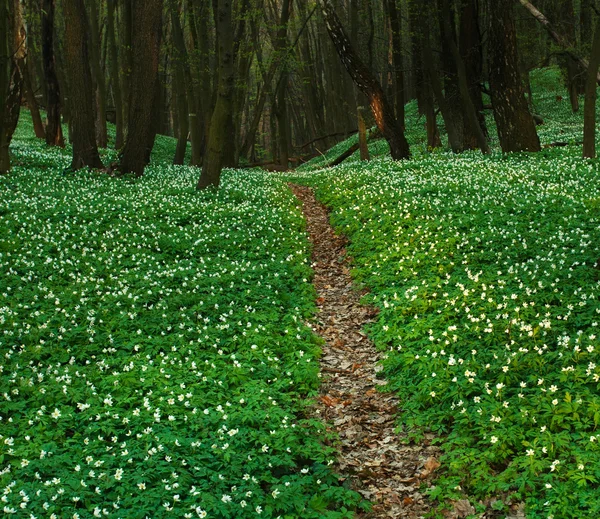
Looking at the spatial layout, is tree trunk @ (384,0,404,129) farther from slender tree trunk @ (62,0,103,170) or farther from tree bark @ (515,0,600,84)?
slender tree trunk @ (62,0,103,170)

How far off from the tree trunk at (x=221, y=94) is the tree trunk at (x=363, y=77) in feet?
22.1

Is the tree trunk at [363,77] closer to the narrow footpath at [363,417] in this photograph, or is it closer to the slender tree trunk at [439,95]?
the slender tree trunk at [439,95]

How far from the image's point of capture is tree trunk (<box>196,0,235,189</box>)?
15.5 metres

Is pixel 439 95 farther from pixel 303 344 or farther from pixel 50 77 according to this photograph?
pixel 50 77

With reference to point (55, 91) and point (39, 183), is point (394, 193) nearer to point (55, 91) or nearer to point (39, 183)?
point (39, 183)

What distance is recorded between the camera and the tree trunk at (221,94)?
15.5m

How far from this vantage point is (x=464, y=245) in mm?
9945

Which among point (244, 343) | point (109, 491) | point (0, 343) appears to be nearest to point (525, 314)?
point (244, 343)

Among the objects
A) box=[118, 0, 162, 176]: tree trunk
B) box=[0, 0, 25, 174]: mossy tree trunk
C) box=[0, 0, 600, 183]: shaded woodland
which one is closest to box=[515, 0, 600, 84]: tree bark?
box=[0, 0, 600, 183]: shaded woodland

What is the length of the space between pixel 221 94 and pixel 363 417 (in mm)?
11591

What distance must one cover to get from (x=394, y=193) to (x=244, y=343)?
304 inches

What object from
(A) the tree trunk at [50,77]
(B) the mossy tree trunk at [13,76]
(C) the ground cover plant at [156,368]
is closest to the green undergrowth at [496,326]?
(C) the ground cover plant at [156,368]

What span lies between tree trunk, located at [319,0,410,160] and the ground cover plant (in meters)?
10.5

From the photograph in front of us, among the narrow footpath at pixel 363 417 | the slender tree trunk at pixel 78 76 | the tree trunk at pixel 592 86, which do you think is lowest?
the narrow footpath at pixel 363 417
